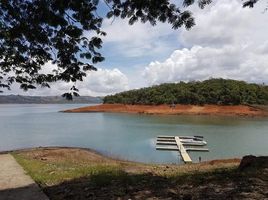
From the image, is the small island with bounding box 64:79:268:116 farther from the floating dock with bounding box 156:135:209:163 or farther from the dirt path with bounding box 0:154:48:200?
the dirt path with bounding box 0:154:48:200

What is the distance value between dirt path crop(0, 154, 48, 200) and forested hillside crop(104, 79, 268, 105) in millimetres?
67916

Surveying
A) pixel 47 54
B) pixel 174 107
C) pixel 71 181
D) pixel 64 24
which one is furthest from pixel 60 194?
pixel 174 107

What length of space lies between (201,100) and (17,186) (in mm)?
70614

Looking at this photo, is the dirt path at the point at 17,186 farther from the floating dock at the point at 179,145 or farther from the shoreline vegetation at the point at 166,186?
the floating dock at the point at 179,145

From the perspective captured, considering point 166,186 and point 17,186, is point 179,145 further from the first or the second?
point 166,186

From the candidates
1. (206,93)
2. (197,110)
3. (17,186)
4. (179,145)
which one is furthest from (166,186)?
(206,93)

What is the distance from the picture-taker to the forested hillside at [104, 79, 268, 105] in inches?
3019

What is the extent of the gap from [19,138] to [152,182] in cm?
2726

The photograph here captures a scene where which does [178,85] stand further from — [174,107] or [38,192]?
[38,192]

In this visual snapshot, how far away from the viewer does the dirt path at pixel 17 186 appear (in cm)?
805

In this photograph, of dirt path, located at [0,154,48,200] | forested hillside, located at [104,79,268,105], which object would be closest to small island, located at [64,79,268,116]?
forested hillside, located at [104,79,268,105]

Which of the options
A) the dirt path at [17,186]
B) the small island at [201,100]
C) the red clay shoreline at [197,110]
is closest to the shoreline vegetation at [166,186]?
the dirt path at [17,186]

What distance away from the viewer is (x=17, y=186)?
915 cm

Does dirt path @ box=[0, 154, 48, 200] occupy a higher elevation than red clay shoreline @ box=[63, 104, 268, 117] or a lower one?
lower
